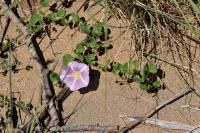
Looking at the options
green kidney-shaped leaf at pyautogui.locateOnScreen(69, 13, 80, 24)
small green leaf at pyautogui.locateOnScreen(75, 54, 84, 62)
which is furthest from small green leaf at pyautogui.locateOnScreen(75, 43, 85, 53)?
green kidney-shaped leaf at pyautogui.locateOnScreen(69, 13, 80, 24)

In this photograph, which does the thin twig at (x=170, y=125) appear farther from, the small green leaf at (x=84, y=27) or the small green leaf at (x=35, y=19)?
the small green leaf at (x=35, y=19)

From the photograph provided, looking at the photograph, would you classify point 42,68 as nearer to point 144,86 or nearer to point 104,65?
point 104,65

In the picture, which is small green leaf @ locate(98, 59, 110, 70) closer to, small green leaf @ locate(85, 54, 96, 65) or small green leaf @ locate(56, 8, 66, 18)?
small green leaf @ locate(85, 54, 96, 65)

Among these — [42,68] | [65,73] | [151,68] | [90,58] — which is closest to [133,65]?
[151,68]

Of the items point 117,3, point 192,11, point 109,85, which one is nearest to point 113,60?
point 109,85

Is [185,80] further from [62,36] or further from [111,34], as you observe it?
[62,36]

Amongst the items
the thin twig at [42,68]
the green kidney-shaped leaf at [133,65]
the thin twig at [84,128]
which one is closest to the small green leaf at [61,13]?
the thin twig at [42,68]
